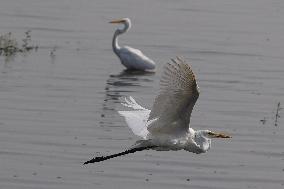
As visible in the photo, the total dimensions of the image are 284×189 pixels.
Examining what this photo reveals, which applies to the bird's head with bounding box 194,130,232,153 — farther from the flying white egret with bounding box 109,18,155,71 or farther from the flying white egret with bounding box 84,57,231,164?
the flying white egret with bounding box 109,18,155,71

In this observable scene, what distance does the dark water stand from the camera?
14195 millimetres

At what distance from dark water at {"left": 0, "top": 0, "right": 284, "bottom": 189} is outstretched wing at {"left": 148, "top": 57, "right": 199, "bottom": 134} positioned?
2.55m

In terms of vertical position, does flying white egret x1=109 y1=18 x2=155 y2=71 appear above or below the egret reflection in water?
above

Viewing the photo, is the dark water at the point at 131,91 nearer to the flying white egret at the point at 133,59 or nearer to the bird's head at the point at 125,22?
the flying white egret at the point at 133,59

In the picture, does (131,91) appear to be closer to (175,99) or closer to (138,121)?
(138,121)

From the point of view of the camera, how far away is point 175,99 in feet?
33.8

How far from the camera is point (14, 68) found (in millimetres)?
21516

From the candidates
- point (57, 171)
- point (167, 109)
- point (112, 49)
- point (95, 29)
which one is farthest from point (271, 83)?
point (167, 109)

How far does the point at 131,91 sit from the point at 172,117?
1006 cm

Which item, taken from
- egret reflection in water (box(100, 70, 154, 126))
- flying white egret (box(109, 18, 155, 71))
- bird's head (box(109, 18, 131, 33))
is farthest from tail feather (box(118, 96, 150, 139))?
bird's head (box(109, 18, 131, 33))

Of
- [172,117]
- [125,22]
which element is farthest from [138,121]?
[125,22]

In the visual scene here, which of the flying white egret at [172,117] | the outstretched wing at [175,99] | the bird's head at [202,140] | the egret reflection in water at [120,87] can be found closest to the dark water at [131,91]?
the egret reflection in water at [120,87]

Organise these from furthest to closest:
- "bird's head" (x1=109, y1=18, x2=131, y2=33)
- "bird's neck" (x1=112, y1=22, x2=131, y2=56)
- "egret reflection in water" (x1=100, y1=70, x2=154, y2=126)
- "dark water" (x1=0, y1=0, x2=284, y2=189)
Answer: "bird's head" (x1=109, y1=18, x2=131, y2=33) < "bird's neck" (x1=112, y1=22, x2=131, y2=56) < "egret reflection in water" (x1=100, y1=70, x2=154, y2=126) < "dark water" (x1=0, y1=0, x2=284, y2=189)

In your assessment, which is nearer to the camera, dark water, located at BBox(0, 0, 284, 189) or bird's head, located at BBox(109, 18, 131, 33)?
dark water, located at BBox(0, 0, 284, 189)
